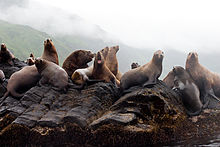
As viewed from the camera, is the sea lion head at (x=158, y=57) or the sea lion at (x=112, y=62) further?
the sea lion at (x=112, y=62)

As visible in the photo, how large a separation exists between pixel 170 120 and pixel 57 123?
Answer: 3.22 metres

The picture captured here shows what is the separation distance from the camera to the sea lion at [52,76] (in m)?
8.13

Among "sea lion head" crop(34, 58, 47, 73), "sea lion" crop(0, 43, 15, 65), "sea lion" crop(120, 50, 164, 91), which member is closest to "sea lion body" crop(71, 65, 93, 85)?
"sea lion head" crop(34, 58, 47, 73)

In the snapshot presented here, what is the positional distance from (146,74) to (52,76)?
10.8 feet

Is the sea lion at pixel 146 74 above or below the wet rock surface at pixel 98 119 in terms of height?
above

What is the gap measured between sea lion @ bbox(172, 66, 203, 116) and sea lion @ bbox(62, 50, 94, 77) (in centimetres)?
415

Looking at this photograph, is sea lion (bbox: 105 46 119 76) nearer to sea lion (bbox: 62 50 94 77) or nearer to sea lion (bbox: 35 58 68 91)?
sea lion (bbox: 62 50 94 77)

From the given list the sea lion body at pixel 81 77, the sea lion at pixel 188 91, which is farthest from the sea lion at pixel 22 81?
the sea lion at pixel 188 91

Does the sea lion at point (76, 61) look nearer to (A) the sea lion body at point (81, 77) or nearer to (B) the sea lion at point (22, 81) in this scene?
(A) the sea lion body at point (81, 77)

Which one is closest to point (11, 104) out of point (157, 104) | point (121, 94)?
point (121, 94)

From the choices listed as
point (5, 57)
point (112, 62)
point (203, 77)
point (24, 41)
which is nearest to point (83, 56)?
point (112, 62)

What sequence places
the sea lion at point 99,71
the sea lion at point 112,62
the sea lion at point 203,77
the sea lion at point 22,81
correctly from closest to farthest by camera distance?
the sea lion at point 22,81
the sea lion at point 203,77
the sea lion at point 99,71
the sea lion at point 112,62

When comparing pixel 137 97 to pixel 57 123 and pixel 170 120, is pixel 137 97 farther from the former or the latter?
pixel 57 123

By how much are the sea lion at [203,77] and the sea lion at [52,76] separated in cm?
469
